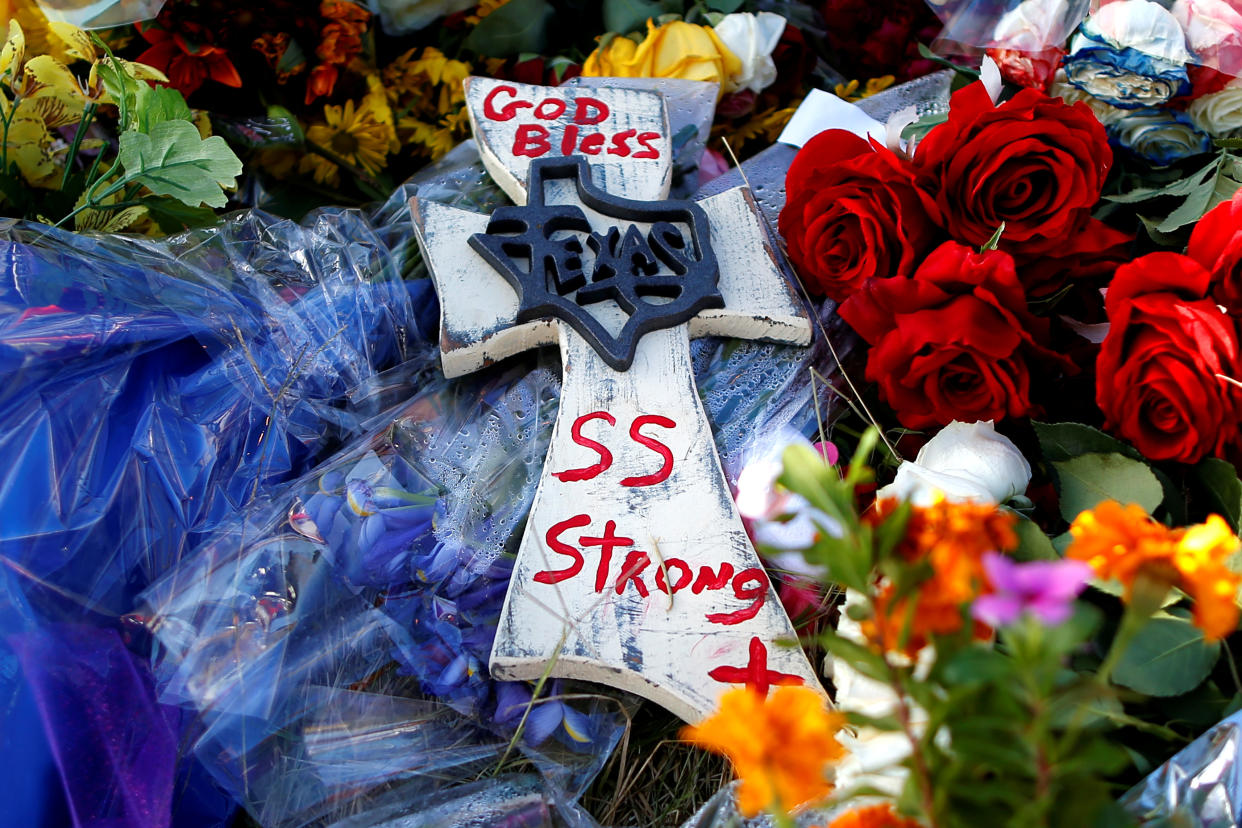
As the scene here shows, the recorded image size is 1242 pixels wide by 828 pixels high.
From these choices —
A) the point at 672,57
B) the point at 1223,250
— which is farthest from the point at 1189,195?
the point at 672,57

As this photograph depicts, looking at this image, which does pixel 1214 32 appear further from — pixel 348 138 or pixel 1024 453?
pixel 348 138

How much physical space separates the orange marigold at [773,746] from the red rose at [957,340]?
57cm

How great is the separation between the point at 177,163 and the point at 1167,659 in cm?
109

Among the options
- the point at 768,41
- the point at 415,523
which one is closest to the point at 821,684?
the point at 415,523

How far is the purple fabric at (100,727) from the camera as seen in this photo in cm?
85

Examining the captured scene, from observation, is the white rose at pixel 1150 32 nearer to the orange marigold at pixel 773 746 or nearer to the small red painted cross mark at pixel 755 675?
the small red painted cross mark at pixel 755 675

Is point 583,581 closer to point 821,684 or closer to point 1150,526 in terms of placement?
point 821,684

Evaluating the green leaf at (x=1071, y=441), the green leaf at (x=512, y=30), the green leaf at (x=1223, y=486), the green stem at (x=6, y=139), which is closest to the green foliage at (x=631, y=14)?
the green leaf at (x=512, y=30)

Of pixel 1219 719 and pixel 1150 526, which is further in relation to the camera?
pixel 1219 719

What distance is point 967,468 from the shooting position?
94cm

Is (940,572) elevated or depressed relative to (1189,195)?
elevated

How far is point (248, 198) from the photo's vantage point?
5.09ft

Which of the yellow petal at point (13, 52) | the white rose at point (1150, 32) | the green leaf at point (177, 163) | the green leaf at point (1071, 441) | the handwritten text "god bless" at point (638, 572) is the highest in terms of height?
the yellow petal at point (13, 52)

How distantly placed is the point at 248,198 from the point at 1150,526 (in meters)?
1.39
